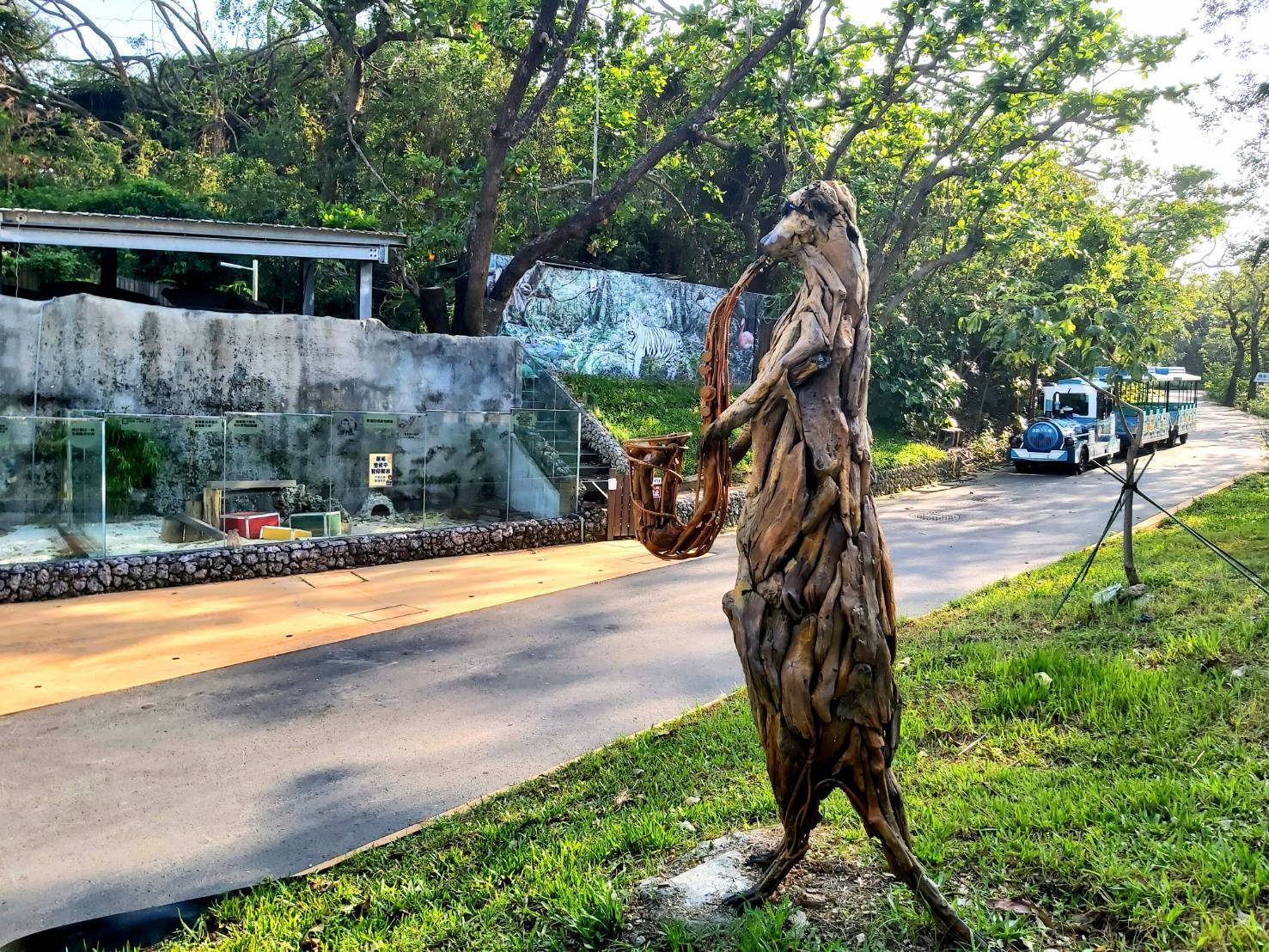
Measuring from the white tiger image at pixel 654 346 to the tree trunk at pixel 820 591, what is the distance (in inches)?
788

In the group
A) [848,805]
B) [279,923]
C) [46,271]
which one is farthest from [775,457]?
[46,271]

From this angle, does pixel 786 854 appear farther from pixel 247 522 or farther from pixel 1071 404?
pixel 1071 404

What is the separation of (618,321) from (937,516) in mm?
9354

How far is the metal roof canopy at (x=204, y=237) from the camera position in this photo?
45.6 feet

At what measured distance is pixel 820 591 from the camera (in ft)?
11.0

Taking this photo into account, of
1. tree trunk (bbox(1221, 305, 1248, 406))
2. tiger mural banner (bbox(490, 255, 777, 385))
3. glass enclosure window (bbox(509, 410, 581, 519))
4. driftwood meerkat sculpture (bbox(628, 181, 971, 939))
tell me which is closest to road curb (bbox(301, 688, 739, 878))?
driftwood meerkat sculpture (bbox(628, 181, 971, 939))

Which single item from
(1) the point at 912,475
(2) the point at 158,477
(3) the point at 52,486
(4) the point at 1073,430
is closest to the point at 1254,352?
(4) the point at 1073,430

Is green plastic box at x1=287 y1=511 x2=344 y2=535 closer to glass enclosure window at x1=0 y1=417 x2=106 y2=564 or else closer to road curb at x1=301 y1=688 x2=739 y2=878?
glass enclosure window at x1=0 y1=417 x2=106 y2=564

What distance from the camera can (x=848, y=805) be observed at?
4.81 meters

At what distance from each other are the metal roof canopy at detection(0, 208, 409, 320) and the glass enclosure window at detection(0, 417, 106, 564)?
14.1 feet

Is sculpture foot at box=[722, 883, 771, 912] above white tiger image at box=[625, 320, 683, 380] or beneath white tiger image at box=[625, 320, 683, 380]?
beneath

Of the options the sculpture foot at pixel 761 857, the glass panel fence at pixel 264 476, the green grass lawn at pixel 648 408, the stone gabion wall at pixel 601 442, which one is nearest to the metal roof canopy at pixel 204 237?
the glass panel fence at pixel 264 476

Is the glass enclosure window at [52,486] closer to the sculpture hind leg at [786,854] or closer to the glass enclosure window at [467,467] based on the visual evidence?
the glass enclosure window at [467,467]

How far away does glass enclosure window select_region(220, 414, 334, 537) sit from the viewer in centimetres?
1308
